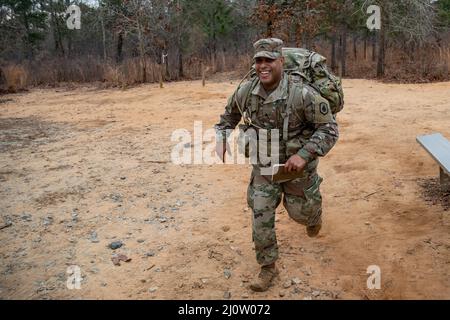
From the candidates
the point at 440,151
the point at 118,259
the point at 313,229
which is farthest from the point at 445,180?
the point at 118,259

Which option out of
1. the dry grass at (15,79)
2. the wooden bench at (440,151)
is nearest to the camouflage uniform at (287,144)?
the wooden bench at (440,151)

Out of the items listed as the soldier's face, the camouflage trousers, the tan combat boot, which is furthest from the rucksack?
the tan combat boot

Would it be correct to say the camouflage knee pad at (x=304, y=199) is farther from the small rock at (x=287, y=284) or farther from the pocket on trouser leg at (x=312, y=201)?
the small rock at (x=287, y=284)

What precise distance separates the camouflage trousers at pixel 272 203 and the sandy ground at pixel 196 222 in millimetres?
281

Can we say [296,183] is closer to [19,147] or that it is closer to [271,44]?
[271,44]

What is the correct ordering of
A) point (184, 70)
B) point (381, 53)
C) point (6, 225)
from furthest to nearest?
point (184, 70) < point (381, 53) < point (6, 225)

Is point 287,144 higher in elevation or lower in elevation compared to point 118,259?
higher

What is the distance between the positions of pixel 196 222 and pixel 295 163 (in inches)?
64.6

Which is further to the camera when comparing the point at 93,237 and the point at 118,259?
the point at 93,237

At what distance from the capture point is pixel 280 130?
2861mm

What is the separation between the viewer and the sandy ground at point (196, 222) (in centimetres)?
299

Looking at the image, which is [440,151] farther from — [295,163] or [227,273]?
[227,273]

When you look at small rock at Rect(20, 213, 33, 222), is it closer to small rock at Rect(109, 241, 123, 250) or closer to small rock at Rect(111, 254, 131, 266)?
small rock at Rect(109, 241, 123, 250)
